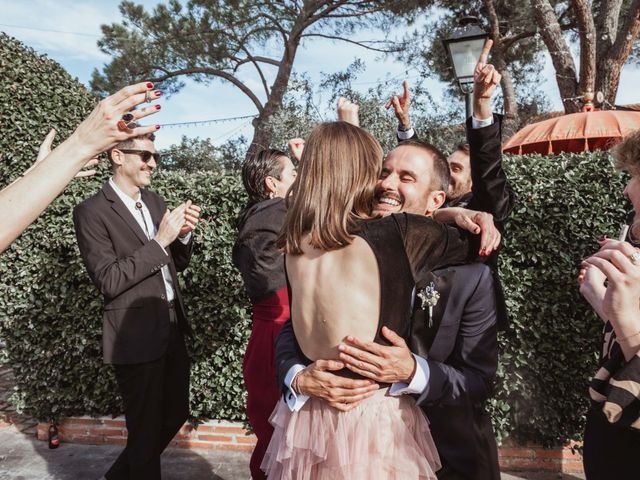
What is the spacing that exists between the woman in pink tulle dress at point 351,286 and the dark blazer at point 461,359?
15 cm

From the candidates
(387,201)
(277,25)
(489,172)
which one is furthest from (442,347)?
(277,25)

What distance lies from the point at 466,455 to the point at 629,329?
758 mm

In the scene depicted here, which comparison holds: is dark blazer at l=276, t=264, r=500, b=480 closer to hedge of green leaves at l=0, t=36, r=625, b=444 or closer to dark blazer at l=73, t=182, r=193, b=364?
dark blazer at l=73, t=182, r=193, b=364

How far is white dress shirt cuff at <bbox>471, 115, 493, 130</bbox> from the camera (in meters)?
2.15

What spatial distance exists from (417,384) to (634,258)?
32.5 inches

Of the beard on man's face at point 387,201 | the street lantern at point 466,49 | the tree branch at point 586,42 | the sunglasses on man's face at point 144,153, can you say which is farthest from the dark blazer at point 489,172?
the tree branch at point 586,42

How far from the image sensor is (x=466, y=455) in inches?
75.9

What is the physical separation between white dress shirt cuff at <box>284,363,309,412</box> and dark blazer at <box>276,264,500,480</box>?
5 cm

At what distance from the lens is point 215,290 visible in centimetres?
434

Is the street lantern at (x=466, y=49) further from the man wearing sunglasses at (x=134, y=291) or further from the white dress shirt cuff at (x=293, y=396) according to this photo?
the white dress shirt cuff at (x=293, y=396)

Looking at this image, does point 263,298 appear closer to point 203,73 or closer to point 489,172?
point 489,172

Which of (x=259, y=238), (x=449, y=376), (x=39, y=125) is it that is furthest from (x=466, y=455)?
(x=39, y=125)

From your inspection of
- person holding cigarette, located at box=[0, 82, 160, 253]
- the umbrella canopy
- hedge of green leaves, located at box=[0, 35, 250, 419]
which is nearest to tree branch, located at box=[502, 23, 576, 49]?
the umbrella canopy

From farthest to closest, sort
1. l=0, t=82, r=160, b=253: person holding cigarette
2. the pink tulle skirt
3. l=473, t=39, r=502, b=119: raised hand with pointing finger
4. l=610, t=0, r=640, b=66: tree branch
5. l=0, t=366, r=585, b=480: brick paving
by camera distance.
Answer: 1. l=610, t=0, r=640, b=66: tree branch
2. l=0, t=366, r=585, b=480: brick paving
3. l=473, t=39, r=502, b=119: raised hand with pointing finger
4. the pink tulle skirt
5. l=0, t=82, r=160, b=253: person holding cigarette
